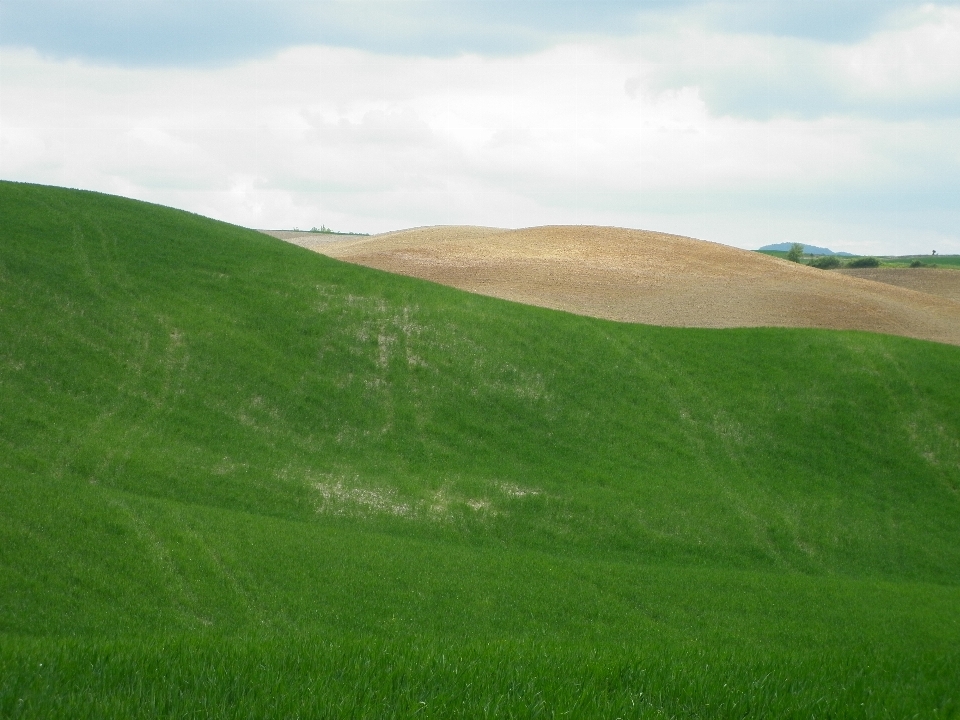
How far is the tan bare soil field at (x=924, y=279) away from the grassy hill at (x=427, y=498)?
36.5 metres

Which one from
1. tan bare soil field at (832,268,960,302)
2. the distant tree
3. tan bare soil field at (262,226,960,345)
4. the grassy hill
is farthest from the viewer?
the distant tree

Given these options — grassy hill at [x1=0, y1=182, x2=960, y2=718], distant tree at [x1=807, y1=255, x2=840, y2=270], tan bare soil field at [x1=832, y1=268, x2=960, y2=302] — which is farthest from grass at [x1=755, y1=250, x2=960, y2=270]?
grassy hill at [x1=0, y1=182, x2=960, y2=718]

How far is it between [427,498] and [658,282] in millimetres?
29358

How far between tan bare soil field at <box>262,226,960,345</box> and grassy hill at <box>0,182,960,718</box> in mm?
4728

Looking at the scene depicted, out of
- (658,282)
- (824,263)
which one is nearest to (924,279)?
(824,263)

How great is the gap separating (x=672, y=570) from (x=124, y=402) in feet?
58.6

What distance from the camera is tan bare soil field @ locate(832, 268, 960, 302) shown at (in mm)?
71106

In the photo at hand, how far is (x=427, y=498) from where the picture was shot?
82.9 feet

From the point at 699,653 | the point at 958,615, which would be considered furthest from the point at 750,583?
the point at 699,653

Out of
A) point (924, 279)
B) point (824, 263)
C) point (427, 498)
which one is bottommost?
point (427, 498)

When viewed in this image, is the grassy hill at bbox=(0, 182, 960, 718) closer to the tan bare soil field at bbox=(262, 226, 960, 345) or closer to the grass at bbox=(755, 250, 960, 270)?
the tan bare soil field at bbox=(262, 226, 960, 345)

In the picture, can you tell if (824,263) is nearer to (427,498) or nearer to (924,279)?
(924,279)

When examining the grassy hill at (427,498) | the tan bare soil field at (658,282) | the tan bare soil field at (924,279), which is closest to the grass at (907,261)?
the tan bare soil field at (924,279)

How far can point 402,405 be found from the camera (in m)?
30.3
